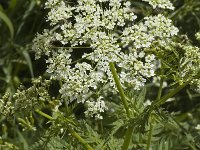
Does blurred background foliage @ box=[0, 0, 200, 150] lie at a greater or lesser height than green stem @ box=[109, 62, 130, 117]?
greater

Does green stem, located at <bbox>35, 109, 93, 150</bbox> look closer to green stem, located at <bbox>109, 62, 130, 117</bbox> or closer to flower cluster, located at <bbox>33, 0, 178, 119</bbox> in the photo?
flower cluster, located at <bbox>33, 0, 178, 119</bbox>

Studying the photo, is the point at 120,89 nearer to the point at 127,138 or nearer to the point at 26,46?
→ the point at 127,138

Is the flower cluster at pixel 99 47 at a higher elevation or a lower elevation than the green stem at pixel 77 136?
higher

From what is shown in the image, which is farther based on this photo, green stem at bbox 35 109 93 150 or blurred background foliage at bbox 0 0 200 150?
blurred background foliage at bbox 0 0 200 150

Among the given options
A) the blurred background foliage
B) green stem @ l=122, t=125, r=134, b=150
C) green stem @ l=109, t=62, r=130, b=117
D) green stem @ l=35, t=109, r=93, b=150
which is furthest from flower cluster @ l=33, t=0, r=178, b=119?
the blurred background foliage

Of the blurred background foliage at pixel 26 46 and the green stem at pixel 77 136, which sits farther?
the blurred background foliage at pixel 26 46

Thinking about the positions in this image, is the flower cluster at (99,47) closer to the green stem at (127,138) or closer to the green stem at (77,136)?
the green stem at (77,136)

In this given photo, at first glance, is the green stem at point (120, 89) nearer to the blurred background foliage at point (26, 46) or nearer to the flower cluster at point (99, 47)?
the flower cluster at point (99, 47)

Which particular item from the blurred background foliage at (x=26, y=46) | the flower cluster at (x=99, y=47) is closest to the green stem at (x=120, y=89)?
the flower cluster at (x=99, y=47)

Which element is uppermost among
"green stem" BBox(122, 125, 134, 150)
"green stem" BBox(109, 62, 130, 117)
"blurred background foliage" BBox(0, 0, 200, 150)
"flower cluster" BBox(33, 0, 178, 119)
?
"blurred background foliage" BBox(0, 0, 200, 150)

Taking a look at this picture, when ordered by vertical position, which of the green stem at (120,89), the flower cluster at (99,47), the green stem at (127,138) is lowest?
the green stem at (127,138)

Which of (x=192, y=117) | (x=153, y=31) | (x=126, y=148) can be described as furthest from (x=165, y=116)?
(x=192, y=117)
